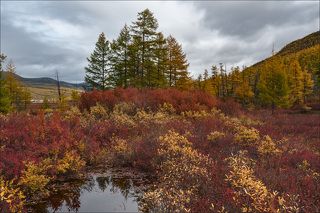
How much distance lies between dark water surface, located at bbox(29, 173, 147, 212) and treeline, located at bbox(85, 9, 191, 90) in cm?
2550

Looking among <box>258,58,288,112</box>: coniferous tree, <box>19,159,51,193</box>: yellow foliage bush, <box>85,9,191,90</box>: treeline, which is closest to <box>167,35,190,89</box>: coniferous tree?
<box>85,9,191,90</box>: treeline

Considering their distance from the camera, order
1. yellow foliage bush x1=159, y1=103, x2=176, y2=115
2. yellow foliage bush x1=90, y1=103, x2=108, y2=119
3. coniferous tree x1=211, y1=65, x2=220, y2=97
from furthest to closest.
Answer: coniferous tree x1=211, y1=65, x2=220, y2=97, yellow foliage bush x1=159, y1=103, x2=176, y2=115, yellow foliage bush x1=90, y1=103, x2=108, y2=119

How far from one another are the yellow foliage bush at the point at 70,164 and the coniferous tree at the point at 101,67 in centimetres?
2832

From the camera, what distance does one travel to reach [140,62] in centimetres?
3641

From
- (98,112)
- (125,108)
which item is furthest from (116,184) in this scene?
(125,108)

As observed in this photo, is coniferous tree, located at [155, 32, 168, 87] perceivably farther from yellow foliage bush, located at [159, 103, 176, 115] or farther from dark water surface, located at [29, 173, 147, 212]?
dark water surface, located at [29, 173, 147, 212]

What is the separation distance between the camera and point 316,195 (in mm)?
7336

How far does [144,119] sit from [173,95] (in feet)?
21.3

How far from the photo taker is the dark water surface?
8352mm

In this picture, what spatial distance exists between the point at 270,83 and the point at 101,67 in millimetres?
24353

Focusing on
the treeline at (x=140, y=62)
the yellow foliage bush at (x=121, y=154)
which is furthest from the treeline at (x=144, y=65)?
the yellow foliage bush at (x=121, y=154)

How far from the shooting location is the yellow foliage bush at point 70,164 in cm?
1040

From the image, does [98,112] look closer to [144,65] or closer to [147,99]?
[147,99]

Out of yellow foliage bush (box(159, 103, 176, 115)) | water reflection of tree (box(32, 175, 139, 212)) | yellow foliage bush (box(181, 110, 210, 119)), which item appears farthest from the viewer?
yellow foliage bush (box(159, 103, 176, 115))
